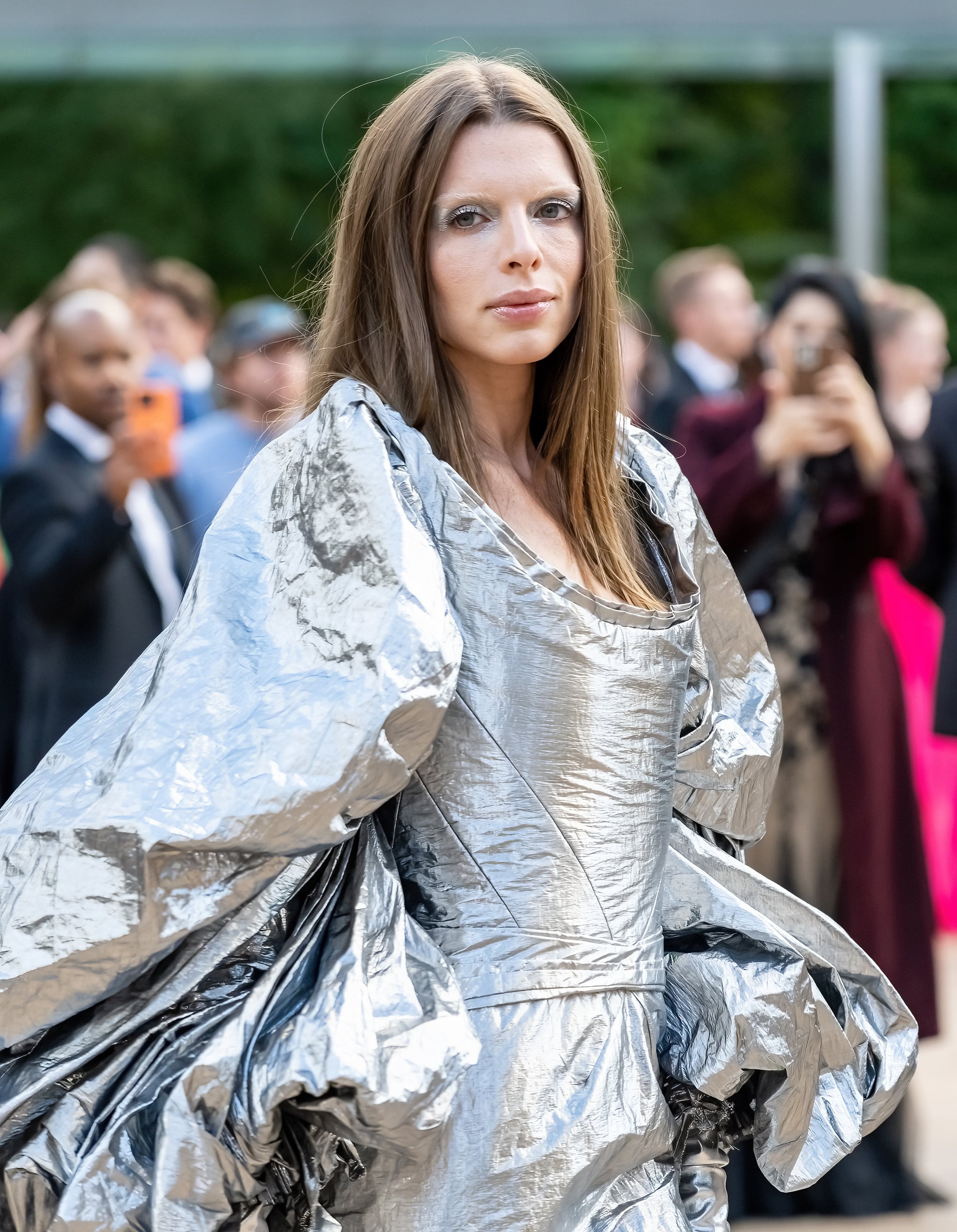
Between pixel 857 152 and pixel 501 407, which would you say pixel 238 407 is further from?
pixel 857 152

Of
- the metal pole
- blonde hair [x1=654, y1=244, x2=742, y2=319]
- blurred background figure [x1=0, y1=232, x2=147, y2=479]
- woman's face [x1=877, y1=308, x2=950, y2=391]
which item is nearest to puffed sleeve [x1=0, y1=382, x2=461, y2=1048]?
blurred background figure [x1=0, y1=232, x2=147, y2=479]

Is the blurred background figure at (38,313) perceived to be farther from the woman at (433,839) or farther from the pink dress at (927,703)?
the woman at (433,839)

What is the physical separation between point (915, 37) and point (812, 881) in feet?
26.9

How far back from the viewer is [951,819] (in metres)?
6.05

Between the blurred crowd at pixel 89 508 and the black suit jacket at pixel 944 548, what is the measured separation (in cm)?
147

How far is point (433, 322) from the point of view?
2000mm

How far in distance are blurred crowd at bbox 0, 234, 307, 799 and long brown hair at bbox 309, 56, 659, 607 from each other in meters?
1.96

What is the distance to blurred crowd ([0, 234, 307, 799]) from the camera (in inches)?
180

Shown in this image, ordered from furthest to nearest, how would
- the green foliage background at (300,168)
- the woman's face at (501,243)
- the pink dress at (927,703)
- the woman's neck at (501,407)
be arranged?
the green foliage background at (300,168) < the pink dress at (927,703) < the woman's neck at (501,407) < the woman's face at (501,243)

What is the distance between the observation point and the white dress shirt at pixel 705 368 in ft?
26.9

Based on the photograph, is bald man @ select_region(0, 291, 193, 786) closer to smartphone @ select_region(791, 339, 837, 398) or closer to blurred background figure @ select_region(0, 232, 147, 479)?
blurred background figure @ select_region(0, 232, 147, 479)

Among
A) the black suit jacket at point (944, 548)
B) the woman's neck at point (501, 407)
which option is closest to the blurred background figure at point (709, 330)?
the black suit jacket at point (944, 548)

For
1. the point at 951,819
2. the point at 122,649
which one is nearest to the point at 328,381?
the point at 122,649

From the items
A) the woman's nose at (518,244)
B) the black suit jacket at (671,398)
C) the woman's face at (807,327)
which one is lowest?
the black suit jacket at (671,398)
